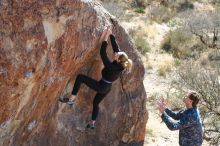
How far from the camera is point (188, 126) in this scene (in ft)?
20.1

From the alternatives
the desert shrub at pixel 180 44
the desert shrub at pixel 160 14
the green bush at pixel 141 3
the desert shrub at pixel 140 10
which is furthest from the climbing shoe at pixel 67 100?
the green bush at pixel 141 3

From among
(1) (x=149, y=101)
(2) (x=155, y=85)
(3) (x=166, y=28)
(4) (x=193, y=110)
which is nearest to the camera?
(4) (x=193, y=110)

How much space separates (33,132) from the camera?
21.2 feet

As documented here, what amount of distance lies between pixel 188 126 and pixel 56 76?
6.17ft

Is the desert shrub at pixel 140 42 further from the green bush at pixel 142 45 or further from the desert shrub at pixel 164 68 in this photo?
the desert shrub at pixel 164 68

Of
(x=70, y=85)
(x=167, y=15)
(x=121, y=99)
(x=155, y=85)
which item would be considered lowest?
(x=167, y=15)

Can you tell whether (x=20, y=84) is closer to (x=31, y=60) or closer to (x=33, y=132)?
(x=31, y=60)

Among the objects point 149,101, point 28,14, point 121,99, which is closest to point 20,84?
point 28,14

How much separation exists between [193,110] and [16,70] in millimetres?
2342

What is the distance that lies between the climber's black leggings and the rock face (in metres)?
0.17

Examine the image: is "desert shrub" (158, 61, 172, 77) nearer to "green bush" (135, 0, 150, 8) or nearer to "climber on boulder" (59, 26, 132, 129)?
"climber on boulder" (59, 26, 132, 129)

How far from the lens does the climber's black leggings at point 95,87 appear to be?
21.6 feet

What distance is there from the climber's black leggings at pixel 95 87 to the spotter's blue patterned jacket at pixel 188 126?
3.31 ft

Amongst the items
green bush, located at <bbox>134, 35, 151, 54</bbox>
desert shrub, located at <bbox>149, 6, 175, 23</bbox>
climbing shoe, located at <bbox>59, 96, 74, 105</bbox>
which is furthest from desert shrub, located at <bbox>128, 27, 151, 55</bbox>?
climbing shoe, located at <bbox>59, 96, 74, 105</bbox>
